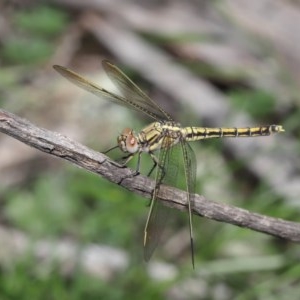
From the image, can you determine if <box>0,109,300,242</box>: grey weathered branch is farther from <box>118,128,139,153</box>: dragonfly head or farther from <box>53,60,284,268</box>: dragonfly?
<box>118,128,139,153</box>: dragonfly head

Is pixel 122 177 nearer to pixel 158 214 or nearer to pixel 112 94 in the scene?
pixel 158 214

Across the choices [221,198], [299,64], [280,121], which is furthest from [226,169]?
[299,64]

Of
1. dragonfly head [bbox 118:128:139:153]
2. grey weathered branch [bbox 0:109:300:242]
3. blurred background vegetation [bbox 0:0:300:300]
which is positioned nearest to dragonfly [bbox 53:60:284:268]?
dragonfly head [bbox 118:128:139:153]

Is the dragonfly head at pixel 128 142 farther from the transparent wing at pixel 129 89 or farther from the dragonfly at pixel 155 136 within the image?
the transparent wing at pixel 129 89

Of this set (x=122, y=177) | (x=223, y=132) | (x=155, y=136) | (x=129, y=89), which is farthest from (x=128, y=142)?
(x=122, y=177)

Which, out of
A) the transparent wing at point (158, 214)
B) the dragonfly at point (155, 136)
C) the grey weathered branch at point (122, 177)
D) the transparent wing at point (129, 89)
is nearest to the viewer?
the grey weathered branch at point (122, 177)

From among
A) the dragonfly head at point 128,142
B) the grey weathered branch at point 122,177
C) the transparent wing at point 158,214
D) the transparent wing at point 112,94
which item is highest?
the transparent wing at point 112,94

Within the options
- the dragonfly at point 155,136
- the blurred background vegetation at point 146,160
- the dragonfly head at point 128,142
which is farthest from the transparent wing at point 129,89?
the blurred background vegetation at point 146,160
